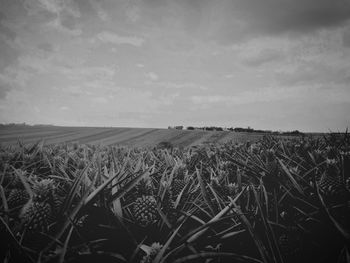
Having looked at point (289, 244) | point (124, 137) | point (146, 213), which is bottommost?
point (124, 137)

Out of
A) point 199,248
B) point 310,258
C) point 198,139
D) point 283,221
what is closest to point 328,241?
point 310,258

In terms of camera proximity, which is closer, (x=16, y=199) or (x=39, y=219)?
(x=39, y=219)

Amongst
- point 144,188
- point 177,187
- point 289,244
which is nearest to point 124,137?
point 177,187

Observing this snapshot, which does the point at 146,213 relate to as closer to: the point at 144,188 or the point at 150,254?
the point at 150,254

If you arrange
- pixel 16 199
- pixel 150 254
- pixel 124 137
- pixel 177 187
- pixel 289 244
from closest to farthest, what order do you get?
pixel 150 254, pixel 289 244, pixel 16 199, pixel 177 187, pixel 124 137

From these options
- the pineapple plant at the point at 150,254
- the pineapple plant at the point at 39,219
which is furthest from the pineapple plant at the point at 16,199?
the pineapple plant at the point at 150,254

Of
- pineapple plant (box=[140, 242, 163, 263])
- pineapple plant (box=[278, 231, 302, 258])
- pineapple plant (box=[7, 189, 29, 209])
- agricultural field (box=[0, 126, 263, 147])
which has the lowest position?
agricultural field (box=[0, 126, 263, 147])

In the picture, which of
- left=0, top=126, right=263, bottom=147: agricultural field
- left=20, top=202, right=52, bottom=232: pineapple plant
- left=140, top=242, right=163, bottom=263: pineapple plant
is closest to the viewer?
left=140, top=242, right=163, bottom=263: pineapple plant

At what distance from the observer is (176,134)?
32188mm

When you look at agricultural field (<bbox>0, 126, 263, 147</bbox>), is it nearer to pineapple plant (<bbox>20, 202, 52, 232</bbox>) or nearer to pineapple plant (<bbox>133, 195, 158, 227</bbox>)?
pineapple plant (<bbox>133, 195, 158, 227</bbox>)

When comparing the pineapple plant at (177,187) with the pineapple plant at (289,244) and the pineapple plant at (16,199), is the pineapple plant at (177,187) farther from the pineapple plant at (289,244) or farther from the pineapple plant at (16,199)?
the pineapple plant at (16,199)

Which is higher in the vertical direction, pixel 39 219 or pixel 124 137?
pixel 39 219

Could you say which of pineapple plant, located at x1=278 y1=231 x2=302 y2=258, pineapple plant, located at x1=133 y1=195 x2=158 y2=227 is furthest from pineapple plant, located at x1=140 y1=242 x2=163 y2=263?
pineapple plant, located at x1=278 y1=231 x2=302 y2=258

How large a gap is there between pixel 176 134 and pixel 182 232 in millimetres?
31157
